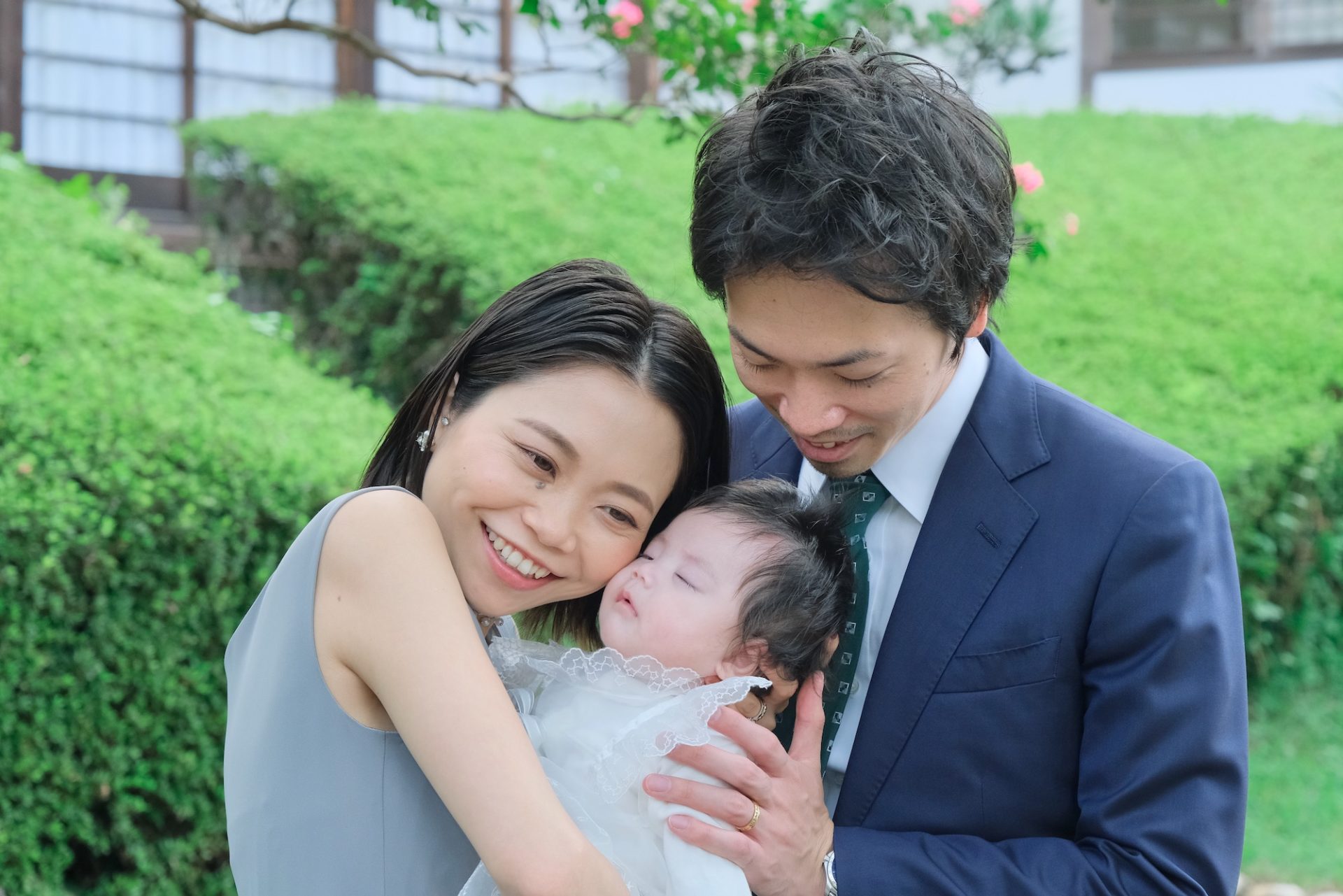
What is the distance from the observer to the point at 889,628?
2123 mm

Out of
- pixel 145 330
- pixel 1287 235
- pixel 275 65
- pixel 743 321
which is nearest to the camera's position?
pixel 743 321

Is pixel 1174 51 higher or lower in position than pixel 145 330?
higher

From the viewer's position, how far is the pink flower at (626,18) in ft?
11.9

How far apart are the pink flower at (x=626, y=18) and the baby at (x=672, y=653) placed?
1.84 m

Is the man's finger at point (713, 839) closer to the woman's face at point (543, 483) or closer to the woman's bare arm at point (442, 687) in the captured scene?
the woman's bare arm at point (442, 687)

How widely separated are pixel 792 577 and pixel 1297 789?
13.6ft

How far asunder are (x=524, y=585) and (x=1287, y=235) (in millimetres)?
7605

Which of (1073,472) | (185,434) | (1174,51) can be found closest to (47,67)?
(185,434)

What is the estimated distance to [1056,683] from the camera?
1.97 metres

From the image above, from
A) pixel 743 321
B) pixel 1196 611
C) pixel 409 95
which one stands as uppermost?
pixel 409 95

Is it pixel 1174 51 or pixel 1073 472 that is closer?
pixel 1073 472

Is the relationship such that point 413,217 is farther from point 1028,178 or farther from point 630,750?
point 630,750

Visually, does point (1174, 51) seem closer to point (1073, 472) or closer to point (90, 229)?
point (90, 229)

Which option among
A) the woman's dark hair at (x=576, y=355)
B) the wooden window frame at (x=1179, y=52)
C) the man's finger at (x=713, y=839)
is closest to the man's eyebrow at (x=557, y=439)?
the woman's dark hair at (x=576, y=355)
